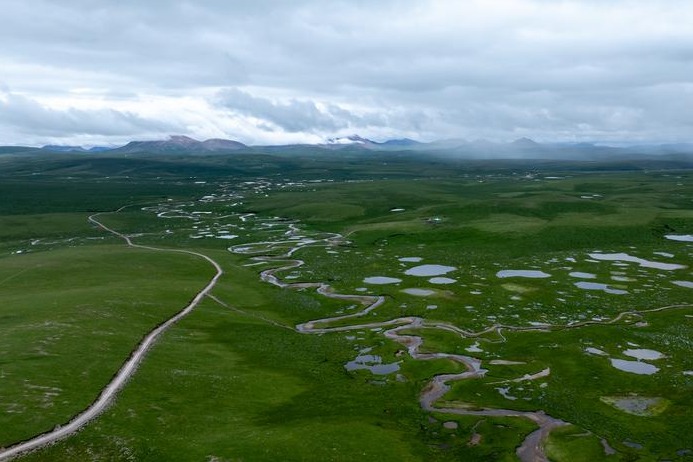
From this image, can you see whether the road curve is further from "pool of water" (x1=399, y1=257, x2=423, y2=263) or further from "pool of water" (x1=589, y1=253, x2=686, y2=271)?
"pool of water" (x1=589, y1=253, x2=686, y2=271)

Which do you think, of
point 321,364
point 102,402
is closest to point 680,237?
point 321,364

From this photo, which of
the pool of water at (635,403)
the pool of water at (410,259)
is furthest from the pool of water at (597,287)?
the pool of water at (635,403)

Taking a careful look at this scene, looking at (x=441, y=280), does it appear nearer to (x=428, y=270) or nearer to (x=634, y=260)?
(x=428, y=270)

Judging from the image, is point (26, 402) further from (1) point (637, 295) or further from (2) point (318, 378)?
(1) point (637, 295)

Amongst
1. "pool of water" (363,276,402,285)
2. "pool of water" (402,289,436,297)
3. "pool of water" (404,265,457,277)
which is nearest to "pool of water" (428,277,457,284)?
"pool of water" (404,265,457,277)

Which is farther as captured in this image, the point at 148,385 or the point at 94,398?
the point at 148,385

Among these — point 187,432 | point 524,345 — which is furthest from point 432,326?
point 187,432
